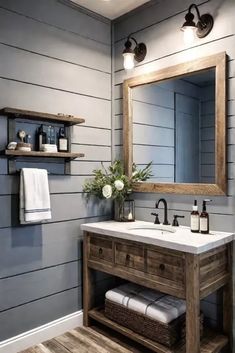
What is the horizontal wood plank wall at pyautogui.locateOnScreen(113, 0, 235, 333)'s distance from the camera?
6.66ft

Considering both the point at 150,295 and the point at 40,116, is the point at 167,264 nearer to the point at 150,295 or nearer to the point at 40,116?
the point at 150,295

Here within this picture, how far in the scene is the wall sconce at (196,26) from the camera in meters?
2.05

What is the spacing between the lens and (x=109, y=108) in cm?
276

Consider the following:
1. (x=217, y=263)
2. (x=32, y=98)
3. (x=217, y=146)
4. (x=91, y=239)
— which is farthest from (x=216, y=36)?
(x=91, y=239)

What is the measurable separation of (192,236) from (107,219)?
0.97m

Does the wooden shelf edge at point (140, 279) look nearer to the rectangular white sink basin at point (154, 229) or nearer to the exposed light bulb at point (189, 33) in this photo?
the rectangular white sink basin at point (154, 229)

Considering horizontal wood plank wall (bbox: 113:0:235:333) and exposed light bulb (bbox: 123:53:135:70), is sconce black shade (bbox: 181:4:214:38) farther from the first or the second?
exposed light bulb (bbox: 123:53:135:70)

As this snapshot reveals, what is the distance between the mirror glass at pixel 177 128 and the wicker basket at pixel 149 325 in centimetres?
100

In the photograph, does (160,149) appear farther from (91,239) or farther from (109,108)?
(91,239)

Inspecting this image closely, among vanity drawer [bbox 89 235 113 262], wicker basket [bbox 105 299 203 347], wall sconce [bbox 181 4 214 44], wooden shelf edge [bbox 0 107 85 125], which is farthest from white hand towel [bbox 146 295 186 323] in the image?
wall sconce [bbox 181 4 214 44]

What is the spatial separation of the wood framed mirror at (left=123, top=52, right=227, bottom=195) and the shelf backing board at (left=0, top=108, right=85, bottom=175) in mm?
532

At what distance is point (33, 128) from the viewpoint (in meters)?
2.21

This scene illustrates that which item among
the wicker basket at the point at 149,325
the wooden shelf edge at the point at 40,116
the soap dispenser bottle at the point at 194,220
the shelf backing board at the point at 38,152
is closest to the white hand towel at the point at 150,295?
the wicker basket at the point at 149,325

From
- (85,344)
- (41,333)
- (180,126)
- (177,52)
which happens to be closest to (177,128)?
(180,126)
